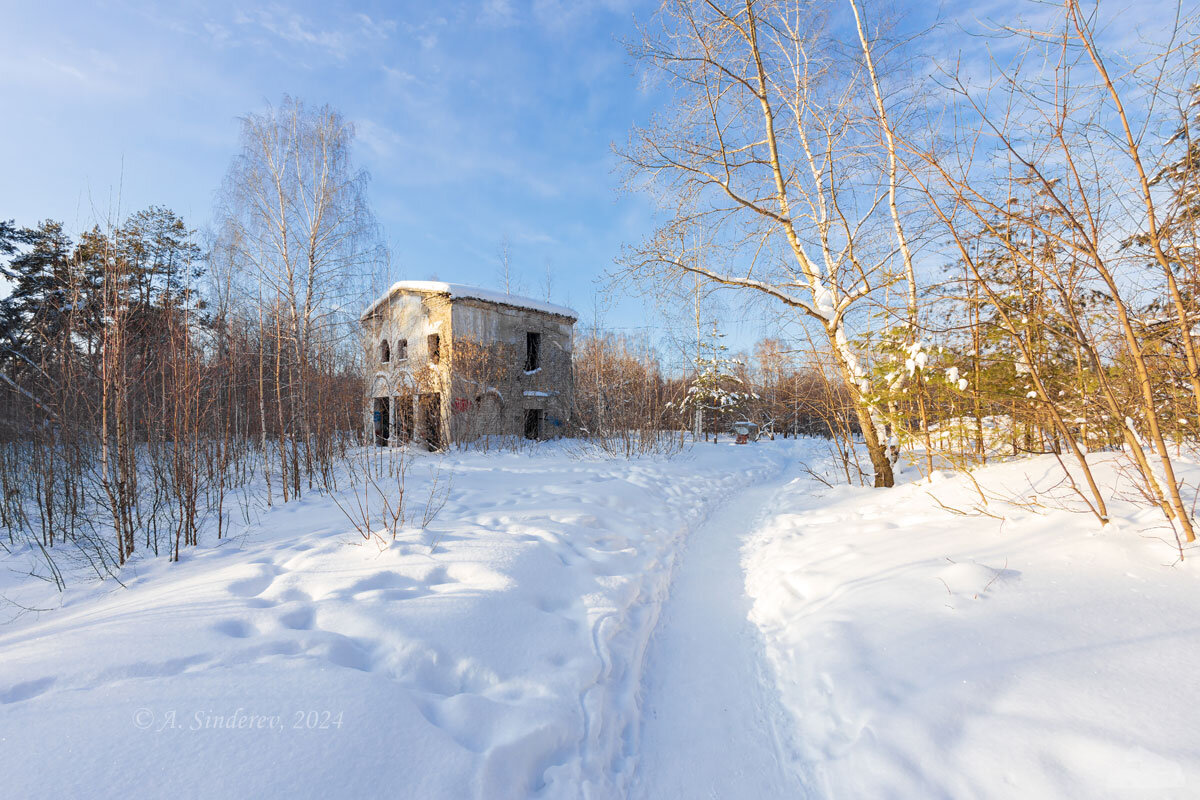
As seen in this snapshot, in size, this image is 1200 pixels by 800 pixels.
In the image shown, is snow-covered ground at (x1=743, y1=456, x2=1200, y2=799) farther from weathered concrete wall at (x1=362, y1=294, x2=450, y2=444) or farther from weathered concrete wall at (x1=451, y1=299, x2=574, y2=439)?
weathered concrete wall at (x1=451, y1=299, x2=574, y2=439)

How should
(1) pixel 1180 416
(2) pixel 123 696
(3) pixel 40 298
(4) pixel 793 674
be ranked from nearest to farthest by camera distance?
(2) pixel 123 696 < (4) pixel 793 674 < (1) pixel 1180 416 < (3) pixel 40 298

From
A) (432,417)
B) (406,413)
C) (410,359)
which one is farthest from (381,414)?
(432,417)

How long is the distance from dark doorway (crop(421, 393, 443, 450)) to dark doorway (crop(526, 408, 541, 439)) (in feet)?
12.8

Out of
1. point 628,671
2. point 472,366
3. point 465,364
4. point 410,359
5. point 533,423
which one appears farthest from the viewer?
point 533,423

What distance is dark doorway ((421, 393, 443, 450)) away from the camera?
50.8 ft

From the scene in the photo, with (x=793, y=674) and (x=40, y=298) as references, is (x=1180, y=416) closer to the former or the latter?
(x=793, y=674)

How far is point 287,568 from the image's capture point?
3.80 metres

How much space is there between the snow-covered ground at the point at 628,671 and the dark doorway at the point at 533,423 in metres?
14.4

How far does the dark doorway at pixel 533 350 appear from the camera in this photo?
18906 millimetres

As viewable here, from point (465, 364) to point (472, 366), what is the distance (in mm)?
250

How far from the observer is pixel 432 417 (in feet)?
51.5

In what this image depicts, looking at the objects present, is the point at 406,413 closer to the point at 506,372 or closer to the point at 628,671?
the point at 506,372

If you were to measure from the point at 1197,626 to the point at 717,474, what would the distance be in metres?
8.41

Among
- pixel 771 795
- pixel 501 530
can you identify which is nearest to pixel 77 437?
pixel 501 530
